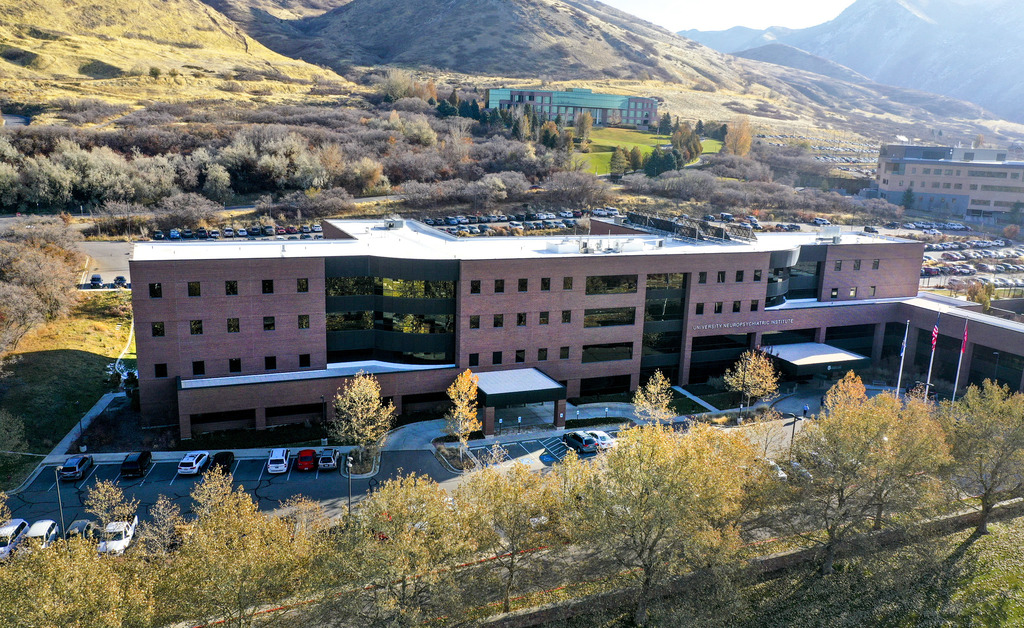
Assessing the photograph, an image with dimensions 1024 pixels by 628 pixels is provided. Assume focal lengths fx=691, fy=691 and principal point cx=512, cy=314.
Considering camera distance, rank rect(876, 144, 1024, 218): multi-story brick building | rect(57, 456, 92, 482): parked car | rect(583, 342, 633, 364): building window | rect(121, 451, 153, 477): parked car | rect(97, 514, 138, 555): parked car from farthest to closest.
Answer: rect(876, 144, 1024, 218): multi-story brick building → rect(583, 342, 633, 364): building window → rect(121, 451, 153, 477): parked car → rect(57, 456, 92, 482): parked car → rect(97, 514, 138, 555): parked car

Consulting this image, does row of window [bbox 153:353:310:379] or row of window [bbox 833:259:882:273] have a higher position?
row of window [bbox 833:259:882:273]

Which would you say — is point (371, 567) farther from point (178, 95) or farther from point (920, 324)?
point (178, 95)

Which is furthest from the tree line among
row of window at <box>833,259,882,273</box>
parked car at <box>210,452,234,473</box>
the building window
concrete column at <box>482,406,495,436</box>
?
row of window at <box>833,259,882,273</box>

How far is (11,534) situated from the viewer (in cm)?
3253

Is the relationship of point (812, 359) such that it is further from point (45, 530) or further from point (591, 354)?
point (45, 530)

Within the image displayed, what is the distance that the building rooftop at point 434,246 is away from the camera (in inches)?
1931

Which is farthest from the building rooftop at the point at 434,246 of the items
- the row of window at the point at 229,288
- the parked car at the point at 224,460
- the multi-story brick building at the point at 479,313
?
the parked car at the point at 224,460

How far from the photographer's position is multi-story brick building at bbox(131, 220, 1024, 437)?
45.3 meters

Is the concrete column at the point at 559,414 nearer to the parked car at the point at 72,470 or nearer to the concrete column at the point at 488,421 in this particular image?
the concrete column at the point at 488,421

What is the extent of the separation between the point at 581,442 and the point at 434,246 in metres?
20.5

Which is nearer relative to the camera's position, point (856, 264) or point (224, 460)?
point (224, 460)

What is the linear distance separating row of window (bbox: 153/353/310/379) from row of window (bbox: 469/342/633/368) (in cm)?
1213

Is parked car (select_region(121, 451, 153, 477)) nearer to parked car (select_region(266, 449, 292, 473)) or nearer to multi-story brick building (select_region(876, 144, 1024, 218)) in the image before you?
parked car (select_region(266, 449, 292, 473))

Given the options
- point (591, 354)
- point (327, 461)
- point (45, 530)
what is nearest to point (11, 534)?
point (45, 530)
